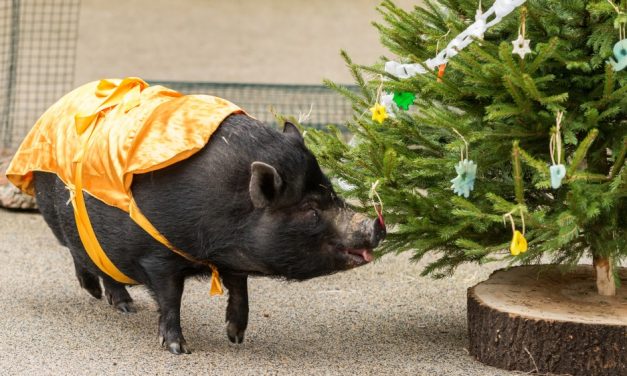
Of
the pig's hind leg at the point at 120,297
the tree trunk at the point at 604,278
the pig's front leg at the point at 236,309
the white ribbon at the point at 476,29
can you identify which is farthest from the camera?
the pig's hind leg at the point at 120,297

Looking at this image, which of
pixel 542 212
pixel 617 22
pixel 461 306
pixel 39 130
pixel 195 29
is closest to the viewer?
pixel 617 22

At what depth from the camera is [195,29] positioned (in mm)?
11328

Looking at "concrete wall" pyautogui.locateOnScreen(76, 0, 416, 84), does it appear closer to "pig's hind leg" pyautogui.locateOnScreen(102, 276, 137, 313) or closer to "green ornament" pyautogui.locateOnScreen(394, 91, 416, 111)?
"pig's hind leg" pyautogui.locateOnScreen(102, 276, 137, 313)

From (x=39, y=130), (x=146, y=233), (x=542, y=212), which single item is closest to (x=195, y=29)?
(x=39, y=130)

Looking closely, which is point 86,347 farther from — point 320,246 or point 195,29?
point 195,29

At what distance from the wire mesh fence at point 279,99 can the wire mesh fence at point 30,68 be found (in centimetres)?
106

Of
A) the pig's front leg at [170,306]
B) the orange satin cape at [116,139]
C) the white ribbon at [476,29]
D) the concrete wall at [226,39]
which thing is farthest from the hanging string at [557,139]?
the concrete wall at [226,39]

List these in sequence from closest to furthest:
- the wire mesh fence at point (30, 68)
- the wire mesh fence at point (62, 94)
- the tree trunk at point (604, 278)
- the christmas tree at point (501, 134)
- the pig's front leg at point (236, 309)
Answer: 1. the christmas tree at point (501, 134)
2. the tree trunk at point (604, 278)
3. the pig's front leg at point (236, 309)
4. the wire mesh fence at point (30, 68)
5. the wire mesh fence at point (62, 94)

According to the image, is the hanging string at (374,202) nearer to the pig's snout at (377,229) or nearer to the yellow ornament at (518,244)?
the pig's snout at (377,229)

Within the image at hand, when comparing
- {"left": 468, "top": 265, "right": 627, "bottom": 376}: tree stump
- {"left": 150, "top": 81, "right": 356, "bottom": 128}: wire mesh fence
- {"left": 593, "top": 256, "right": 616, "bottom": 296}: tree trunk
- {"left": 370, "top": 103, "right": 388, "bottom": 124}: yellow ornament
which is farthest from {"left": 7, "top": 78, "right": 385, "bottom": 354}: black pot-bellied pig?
{"left": 150, "top": 81, "right": 356, "bottom": 128}: wire mesh fence

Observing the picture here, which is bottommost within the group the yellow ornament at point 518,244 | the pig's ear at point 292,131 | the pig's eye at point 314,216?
the pig's eye at point 314,216

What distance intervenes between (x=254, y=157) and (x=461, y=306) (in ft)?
5.59

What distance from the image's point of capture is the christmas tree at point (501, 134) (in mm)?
3938

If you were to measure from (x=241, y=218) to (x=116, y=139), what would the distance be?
63cm
